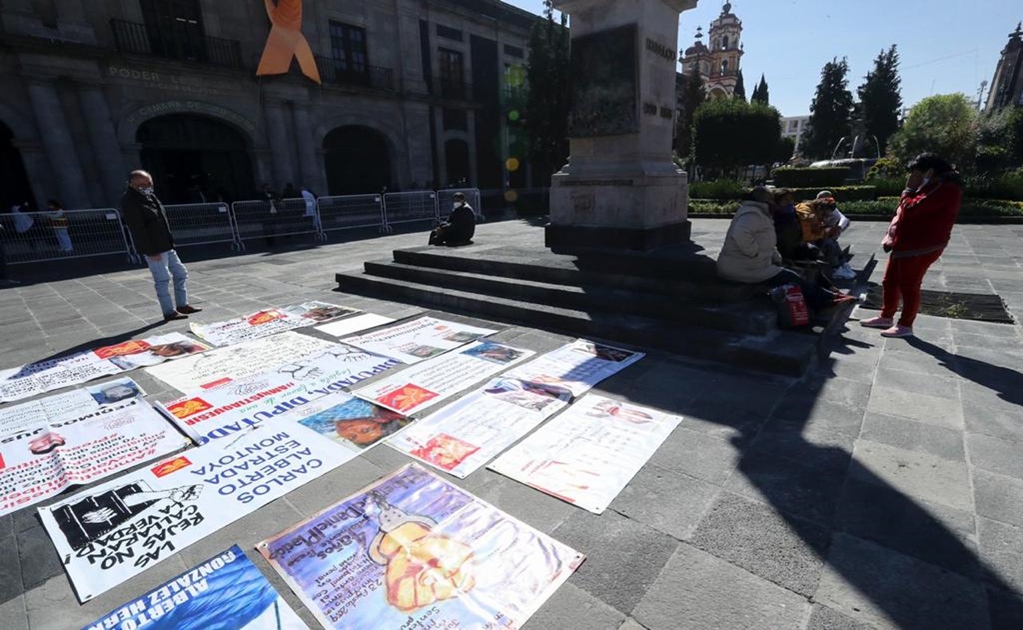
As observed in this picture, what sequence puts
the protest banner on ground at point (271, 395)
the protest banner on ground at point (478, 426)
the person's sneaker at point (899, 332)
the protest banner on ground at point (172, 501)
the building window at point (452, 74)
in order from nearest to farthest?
the protest banner on ground at point (172, 501) < the protest banner on ground at point (478, 426) < the protest banner on ground at point (271, 395) < the person's sneaker at point (899, 332) < the building window at point (452, 74)

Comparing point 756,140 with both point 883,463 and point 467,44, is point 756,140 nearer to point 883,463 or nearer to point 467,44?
point 467,44

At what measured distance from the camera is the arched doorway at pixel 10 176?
1412cm

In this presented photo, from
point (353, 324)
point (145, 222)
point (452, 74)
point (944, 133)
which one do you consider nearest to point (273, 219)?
point (145, 222)

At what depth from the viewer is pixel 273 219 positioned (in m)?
13.7

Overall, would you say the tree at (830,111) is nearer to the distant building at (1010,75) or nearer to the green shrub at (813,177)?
the distant building at (1010,75)

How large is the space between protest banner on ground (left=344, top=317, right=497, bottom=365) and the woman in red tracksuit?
4.31 m

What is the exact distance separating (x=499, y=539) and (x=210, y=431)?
7.51ft

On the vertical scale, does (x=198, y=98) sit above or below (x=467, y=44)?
below

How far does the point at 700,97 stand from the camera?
4394 centimetres

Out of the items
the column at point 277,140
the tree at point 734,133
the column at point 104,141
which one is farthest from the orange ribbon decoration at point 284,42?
the tree at point 734,133

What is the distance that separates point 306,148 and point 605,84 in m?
16.8

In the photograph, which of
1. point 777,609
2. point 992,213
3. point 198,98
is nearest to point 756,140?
point 992,213

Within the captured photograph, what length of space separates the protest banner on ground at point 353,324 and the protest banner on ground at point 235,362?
0.91 feet

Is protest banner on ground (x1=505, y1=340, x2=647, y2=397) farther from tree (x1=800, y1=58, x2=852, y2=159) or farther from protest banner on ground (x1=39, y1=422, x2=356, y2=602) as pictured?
tree (x1=800, y1=58, x2=852, y2=159)
